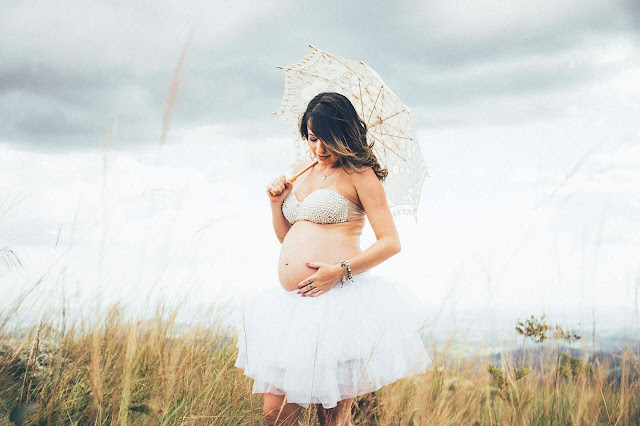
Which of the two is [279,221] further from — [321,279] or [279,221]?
[321,279]

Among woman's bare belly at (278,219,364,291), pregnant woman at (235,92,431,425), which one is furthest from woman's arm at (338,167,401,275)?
woman's bare belly at (278,219,364,291)

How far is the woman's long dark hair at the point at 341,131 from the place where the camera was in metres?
3.29

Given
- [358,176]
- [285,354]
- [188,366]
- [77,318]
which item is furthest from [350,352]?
[77,318]

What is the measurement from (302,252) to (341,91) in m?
1.40

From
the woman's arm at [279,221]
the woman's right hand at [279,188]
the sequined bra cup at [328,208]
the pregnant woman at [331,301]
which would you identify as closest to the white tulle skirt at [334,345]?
the pregnant woman at [331,301]

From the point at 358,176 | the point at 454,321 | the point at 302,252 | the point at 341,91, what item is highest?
the point at 341,91

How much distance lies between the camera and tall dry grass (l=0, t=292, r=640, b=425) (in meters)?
3.48

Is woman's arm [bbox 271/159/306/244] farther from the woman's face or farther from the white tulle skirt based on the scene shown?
the white tulle skirt

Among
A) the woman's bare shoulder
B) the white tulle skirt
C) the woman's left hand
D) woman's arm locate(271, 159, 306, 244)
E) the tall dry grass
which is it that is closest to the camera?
the white tulle skirt

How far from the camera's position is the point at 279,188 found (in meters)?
3.53

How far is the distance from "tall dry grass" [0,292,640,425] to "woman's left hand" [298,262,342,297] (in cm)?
92

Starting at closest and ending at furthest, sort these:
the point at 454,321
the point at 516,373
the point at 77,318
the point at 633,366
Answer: the point at 516,373 < the point at 633,366 < the point at 454,321 < the point at 77,318

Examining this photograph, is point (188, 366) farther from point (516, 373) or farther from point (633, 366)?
point (633, 366)

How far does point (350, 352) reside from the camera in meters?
2.92
